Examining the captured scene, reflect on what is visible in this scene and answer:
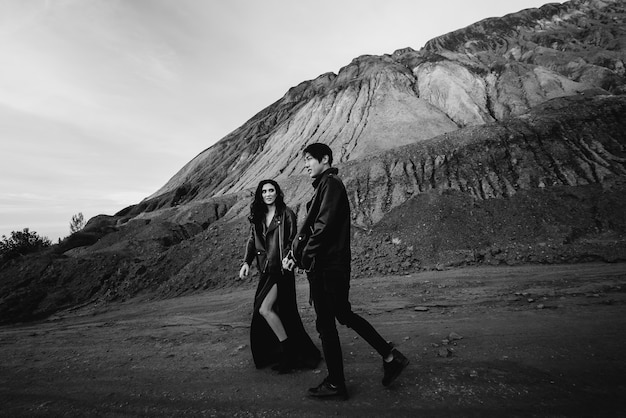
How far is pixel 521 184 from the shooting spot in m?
15.9

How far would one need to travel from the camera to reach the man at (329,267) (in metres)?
2.61

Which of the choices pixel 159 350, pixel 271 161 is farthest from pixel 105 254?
pixel 271 161

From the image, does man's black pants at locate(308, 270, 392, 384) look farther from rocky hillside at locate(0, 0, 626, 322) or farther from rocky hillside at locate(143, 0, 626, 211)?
rocky hillside at locate(143, 0, 626, 211)

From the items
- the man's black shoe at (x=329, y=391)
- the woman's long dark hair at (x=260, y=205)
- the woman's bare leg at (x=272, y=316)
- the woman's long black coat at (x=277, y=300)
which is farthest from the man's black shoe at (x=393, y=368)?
the woman's long dark hair at (x=260, y=205)

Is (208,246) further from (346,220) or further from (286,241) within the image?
(346,220)

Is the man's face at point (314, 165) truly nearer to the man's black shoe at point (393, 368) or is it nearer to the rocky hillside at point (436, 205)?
the man's black shoe at point (393, 368)

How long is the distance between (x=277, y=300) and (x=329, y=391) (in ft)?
3.61

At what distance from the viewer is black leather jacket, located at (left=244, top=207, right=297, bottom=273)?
3475 millimetres

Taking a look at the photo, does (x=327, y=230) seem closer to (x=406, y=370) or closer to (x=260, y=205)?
(x=260, y=205)

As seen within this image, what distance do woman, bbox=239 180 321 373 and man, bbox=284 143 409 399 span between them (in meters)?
0.77

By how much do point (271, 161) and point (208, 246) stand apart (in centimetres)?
2747

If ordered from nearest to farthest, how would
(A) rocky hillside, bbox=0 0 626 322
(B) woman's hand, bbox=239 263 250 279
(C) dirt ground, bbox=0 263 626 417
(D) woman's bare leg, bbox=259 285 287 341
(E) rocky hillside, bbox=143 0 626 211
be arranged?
(C) dirt ground, bbox=0 263 626 417 < (D) woman's bare leg, bbox=259 285 287 341 < (B) woman's hand, bbox=239 263 250 279 < (A) rocky hillside, bbox=0 0 626 322 < (E) rocky hillside, bbox=143 0 626 211

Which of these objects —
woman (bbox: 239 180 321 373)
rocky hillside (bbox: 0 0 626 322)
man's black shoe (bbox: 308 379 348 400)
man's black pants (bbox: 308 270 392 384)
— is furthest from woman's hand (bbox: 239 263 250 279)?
→ rocky hillside (bbox: 0 0 626 322)

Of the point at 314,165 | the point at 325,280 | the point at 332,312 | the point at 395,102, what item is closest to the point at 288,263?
the point at 325,280
